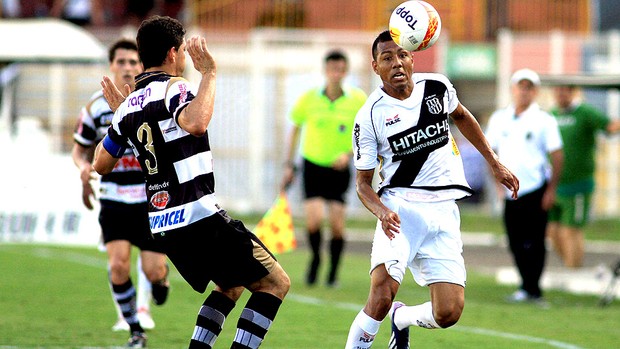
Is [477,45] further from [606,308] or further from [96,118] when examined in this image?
[96,118]

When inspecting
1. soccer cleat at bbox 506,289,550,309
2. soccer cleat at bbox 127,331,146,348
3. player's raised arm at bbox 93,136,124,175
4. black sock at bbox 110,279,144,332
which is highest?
player's raised arm at bbox 93,136,124,175

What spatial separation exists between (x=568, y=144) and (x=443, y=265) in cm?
810

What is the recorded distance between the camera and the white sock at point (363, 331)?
806cm

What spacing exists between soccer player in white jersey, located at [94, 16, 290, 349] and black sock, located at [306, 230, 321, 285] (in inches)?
300

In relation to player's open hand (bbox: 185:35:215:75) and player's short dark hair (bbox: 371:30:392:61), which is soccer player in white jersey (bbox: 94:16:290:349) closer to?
player's open hand (bbox: 185:35:215:75)

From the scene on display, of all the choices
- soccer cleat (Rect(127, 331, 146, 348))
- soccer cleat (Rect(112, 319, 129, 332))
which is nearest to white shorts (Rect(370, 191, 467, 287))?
soccer cleat (Rect(127, 331, 146, 348))

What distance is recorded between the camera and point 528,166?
13.8 meters

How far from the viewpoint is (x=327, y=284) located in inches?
595

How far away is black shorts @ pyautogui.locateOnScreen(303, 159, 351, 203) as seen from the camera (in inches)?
584

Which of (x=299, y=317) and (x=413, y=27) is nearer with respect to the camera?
(x=413, y=27)

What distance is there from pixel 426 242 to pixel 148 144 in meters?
2.06

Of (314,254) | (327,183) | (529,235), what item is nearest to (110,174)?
(327,183)

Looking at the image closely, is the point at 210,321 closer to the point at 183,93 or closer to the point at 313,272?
the point at 183,93

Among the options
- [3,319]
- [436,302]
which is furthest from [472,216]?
[436,302]
